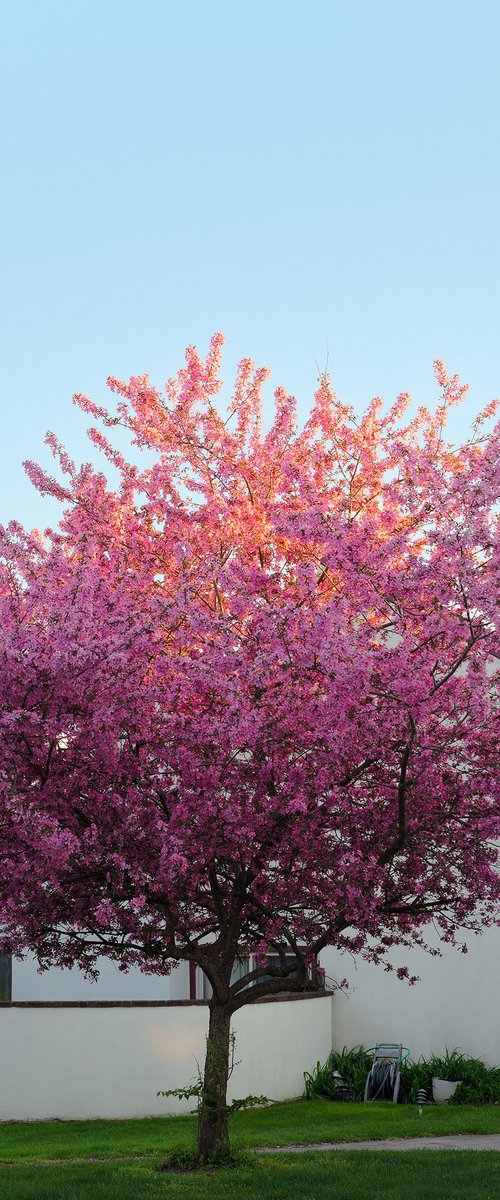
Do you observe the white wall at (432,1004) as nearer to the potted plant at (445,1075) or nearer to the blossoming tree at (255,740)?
the potted plant at (445,1075)

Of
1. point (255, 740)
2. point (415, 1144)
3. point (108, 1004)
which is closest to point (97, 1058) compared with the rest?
point (108, 1004)

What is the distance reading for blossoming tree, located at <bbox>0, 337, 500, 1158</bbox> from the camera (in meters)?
9.12

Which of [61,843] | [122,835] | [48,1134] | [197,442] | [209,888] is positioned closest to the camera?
[61,843]

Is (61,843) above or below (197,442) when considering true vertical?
below

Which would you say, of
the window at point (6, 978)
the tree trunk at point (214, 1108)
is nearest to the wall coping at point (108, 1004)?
the window at point (6, 978)

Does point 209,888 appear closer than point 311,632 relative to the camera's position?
No

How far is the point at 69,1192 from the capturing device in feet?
29.2

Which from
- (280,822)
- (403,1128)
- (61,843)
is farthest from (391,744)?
(403,1128)

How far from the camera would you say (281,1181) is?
31.0 ft

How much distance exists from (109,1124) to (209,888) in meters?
5.40

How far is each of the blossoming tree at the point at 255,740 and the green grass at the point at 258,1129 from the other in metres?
2.58

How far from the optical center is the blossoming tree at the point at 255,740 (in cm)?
912

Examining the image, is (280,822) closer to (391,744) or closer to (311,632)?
(391,744)

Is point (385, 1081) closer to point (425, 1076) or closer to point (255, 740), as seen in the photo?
point (425, 1076)
